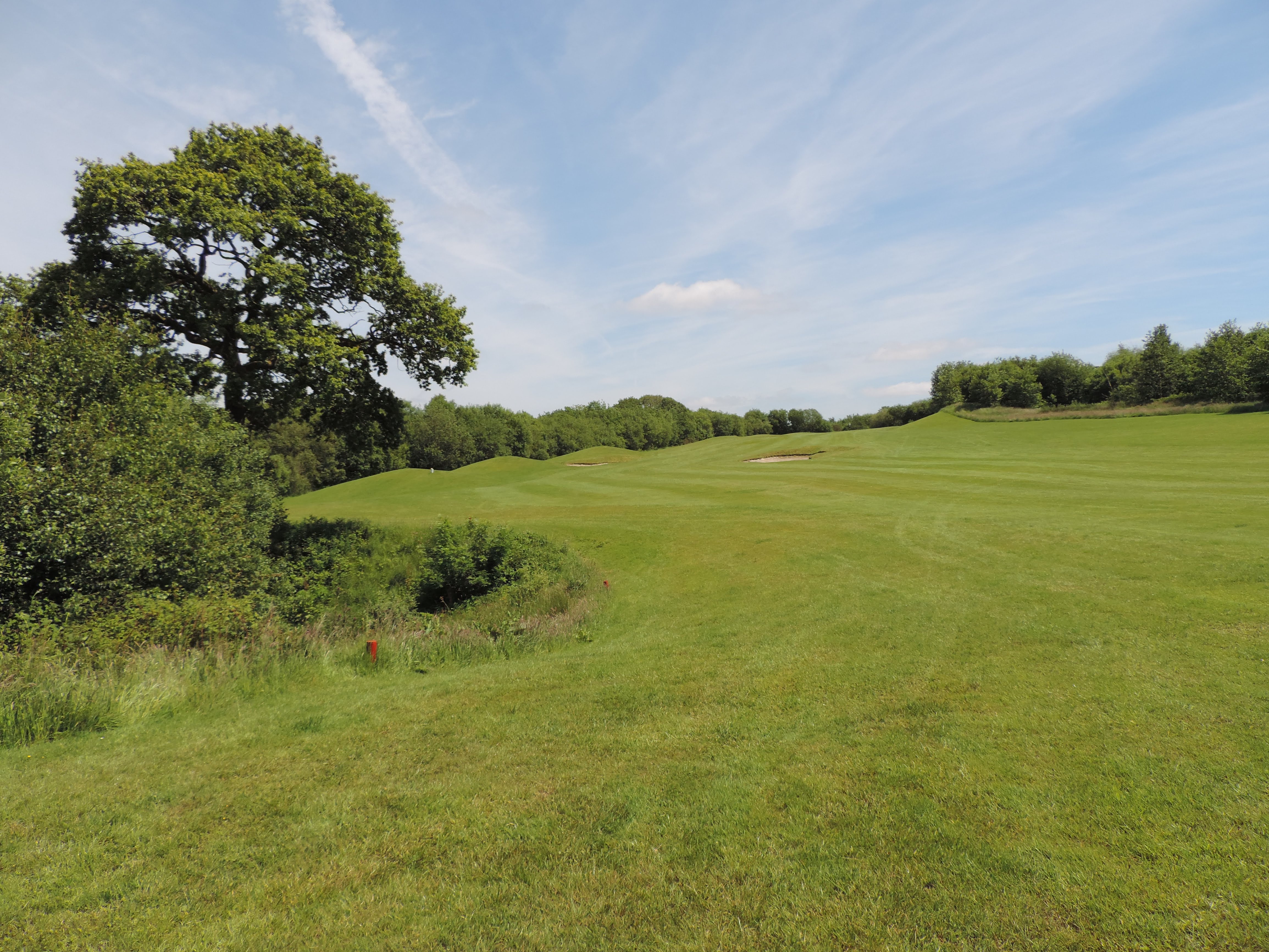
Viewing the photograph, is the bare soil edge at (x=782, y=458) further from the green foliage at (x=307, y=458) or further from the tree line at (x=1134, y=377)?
the green foliage at (x=307, y=458)

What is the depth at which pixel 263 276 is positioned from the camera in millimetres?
16781

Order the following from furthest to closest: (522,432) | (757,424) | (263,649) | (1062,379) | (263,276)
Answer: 1. (757,424)
2. (522,432)
3. (1062,379)
4. (263,276)
5. (263,649)

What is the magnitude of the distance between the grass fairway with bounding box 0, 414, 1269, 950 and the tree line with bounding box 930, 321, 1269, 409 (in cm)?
5374

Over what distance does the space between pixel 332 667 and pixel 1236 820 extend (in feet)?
36.7

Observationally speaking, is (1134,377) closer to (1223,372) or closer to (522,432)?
(1223,372)

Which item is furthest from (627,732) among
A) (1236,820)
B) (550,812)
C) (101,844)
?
(1236,820)

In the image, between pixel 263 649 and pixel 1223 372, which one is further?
pixel 1223 372

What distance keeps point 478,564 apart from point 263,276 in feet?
35.8

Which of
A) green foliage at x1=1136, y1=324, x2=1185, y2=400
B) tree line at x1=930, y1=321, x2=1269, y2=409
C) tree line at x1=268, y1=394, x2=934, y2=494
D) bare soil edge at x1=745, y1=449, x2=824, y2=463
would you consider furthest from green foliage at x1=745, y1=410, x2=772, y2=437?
bare soil edge at x1=745, y1=449, x2=824, y2=463

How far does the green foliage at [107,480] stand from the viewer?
34.4 ft

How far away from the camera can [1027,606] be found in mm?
9609

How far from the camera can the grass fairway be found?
3.69 metres

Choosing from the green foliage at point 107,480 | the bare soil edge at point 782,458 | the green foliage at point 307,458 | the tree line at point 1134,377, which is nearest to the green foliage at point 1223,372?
the tree line at point 1134,377

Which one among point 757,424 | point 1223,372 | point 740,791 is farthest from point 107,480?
point 757,424
